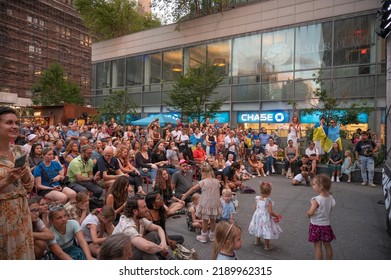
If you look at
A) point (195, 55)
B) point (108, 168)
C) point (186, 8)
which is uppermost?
point (186, 8)

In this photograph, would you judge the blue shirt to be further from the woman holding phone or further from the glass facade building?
the glass facade building

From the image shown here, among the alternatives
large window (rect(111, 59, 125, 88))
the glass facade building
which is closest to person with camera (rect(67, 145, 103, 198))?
the glass facade building

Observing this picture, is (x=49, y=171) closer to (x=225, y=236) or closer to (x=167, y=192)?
(x=167, y=192)

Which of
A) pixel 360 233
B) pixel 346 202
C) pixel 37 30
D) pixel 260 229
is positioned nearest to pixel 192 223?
pixel 260 229

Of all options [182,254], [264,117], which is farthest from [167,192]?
[264,117]

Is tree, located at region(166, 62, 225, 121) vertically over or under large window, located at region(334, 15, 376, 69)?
under

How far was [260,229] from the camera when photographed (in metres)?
4.11

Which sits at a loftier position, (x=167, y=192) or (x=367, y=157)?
(x=367, y=157)

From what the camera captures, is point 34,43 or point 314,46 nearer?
point 314,46

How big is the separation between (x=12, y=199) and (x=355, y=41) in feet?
55.3

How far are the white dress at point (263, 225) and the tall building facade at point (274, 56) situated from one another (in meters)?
10.6

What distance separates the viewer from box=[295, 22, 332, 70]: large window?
49.7 ft

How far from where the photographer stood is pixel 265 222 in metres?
4.15

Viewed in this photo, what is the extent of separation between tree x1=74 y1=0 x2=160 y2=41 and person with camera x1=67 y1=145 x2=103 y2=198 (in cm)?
2374
